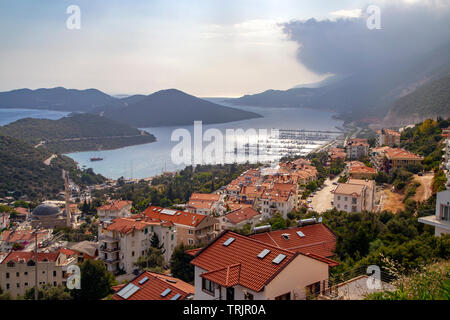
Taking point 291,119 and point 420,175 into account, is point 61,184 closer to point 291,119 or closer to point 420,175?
point 420,175

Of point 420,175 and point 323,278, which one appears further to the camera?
point 420,175

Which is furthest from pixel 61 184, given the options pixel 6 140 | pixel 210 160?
pixel 210 160

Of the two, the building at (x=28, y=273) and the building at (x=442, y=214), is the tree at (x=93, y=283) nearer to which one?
the building at (x=28, y=273)

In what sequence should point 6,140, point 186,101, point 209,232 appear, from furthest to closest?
point 186,101 → point 6,140 → point 209,232

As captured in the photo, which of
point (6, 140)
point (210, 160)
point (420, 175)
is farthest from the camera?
point (210, 160)

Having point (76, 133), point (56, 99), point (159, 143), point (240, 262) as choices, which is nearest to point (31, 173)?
point (76, 133)

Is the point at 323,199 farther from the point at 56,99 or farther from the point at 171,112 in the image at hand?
the point at 56,99
